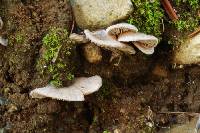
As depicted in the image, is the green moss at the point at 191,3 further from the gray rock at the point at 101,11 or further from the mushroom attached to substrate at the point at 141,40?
the mushroom attached to substrate at the point at 141,40

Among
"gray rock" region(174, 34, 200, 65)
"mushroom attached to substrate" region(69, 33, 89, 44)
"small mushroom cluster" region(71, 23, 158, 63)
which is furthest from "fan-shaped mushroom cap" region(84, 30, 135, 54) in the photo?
"gray rock" region(174, 34, 200, 65)

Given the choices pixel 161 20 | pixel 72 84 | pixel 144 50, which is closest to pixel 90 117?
pixel 72 84

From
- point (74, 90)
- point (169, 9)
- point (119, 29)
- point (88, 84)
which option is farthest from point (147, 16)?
point (74, 90)

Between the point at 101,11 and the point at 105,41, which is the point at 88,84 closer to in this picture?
the point at 105,41

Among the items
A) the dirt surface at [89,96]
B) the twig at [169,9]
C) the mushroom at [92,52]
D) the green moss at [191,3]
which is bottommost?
the dirt surface at [89,96]

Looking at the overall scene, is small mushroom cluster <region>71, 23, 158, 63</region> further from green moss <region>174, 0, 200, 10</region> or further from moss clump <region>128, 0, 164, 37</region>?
green moss <region>174, 0, 200, 10</region>

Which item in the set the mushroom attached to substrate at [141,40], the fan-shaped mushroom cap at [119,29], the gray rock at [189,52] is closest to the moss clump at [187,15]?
the gray rock at [189,52]
